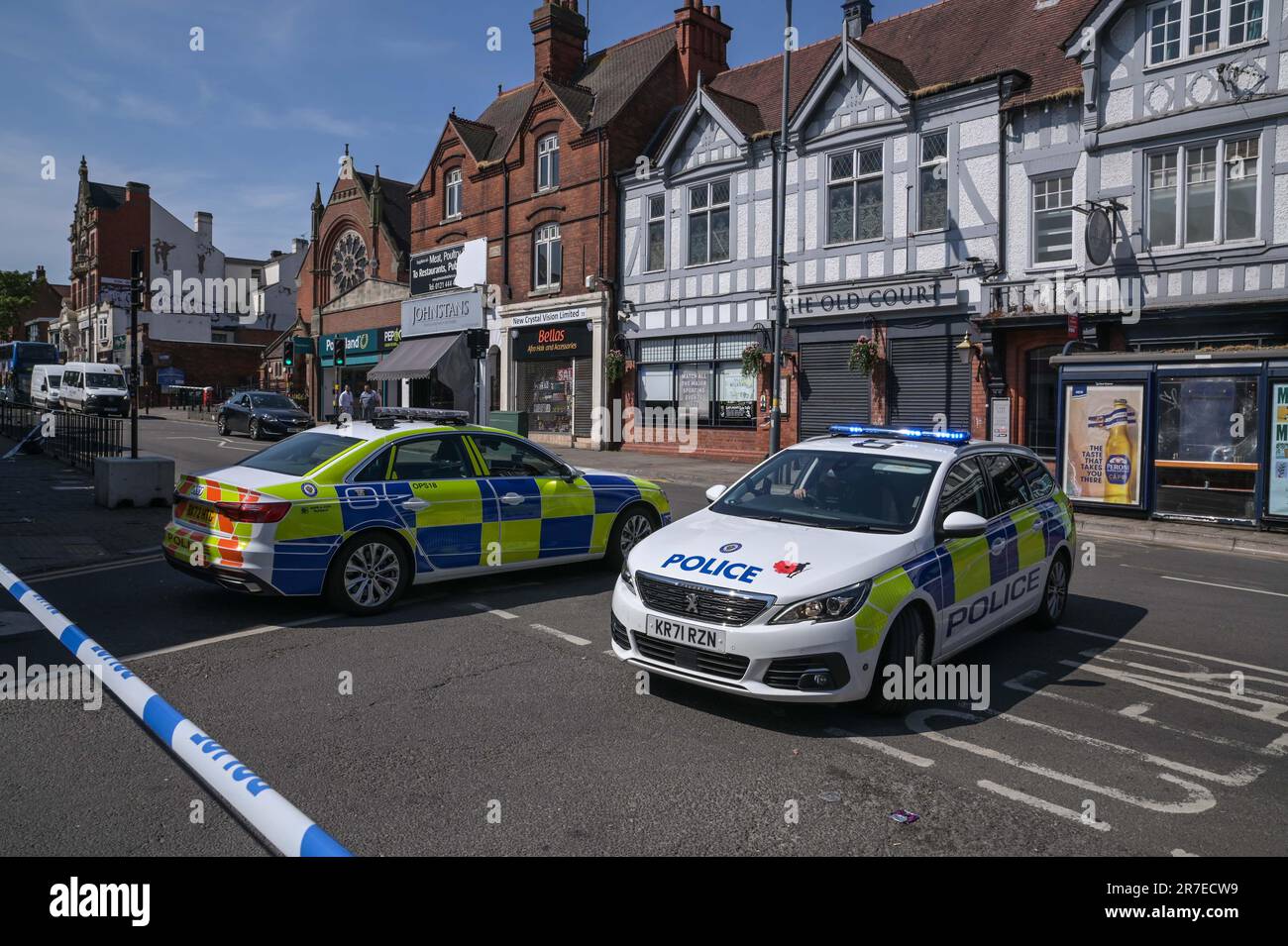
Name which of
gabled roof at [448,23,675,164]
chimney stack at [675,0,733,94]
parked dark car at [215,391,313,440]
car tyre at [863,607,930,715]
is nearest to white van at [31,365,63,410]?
parked dark car at [215,391,313,440]

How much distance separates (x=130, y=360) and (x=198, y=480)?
7.78m

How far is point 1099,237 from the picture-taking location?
57.8 feet

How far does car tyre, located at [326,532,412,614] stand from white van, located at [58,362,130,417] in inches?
1477

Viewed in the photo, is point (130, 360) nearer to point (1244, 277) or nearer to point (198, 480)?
point (198, 480)

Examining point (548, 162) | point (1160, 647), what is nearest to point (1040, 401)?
point (1160, 647)

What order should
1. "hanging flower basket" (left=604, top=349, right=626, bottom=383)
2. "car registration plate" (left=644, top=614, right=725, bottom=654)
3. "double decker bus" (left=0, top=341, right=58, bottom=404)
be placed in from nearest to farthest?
"car registration plate" (left=644, top=614, right=725, bottom=654), "hanging flower basket" (left=604, top=349, right=626, bottom=383), "double decker bus" (left=0, top=341, right=58, bottom=404)

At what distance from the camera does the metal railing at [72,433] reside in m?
16.4

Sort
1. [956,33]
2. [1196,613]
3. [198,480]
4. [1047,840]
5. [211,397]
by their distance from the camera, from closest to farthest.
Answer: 1. [1047,840]
2. [198,480]
3. [1196,613]
4. [956,33]
5. [211,397]

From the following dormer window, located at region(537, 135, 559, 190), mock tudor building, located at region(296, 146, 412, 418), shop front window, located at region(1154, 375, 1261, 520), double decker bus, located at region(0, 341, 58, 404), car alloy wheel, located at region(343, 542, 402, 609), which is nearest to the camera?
car alloy wheel, located at region(343, 542, 402, 609)

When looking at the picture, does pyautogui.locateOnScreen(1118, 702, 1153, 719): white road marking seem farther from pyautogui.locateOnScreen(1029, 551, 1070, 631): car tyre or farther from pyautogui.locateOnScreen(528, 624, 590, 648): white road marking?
pyautogui.locateOnScreen(528, 624, 590, 648): white road marking

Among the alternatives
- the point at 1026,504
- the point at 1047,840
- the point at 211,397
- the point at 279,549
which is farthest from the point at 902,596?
the point at 211,397

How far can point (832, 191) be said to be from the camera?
2250 cm

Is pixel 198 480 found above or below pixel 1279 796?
above

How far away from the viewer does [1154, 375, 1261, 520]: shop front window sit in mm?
14023
